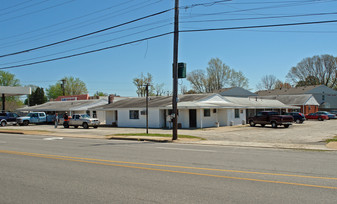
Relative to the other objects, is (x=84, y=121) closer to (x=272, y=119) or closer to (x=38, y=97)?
(x=272, y=119)

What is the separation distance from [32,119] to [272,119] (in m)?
32.9

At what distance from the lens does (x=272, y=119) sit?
1291 inches

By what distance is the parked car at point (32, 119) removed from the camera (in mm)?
42375

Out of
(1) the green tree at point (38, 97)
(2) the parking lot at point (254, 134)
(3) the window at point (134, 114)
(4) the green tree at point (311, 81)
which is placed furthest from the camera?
(1) the green tree at point (38, 97)

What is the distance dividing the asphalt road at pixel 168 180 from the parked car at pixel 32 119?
113ft

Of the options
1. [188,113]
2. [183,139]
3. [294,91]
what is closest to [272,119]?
[188,113]

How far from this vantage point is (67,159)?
11227 mm

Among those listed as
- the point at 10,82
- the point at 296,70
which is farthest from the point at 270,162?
the point at 10,82

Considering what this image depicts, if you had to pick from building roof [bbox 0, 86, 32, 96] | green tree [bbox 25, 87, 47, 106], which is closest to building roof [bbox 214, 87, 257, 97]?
building roof [bbox 0, 86, 32, 96]

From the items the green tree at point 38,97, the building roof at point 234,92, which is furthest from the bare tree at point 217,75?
the green tree at point 38,97

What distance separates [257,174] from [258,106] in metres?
34.3

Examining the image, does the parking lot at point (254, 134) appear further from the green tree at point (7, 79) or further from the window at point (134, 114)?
the green tree at point (7, 79)

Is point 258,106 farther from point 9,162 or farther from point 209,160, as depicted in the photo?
point 9,162

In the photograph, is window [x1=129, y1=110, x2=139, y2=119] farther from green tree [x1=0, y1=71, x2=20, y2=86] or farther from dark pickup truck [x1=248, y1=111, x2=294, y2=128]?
green tree [x1=0, y1=71, x2=20, y2=86]
